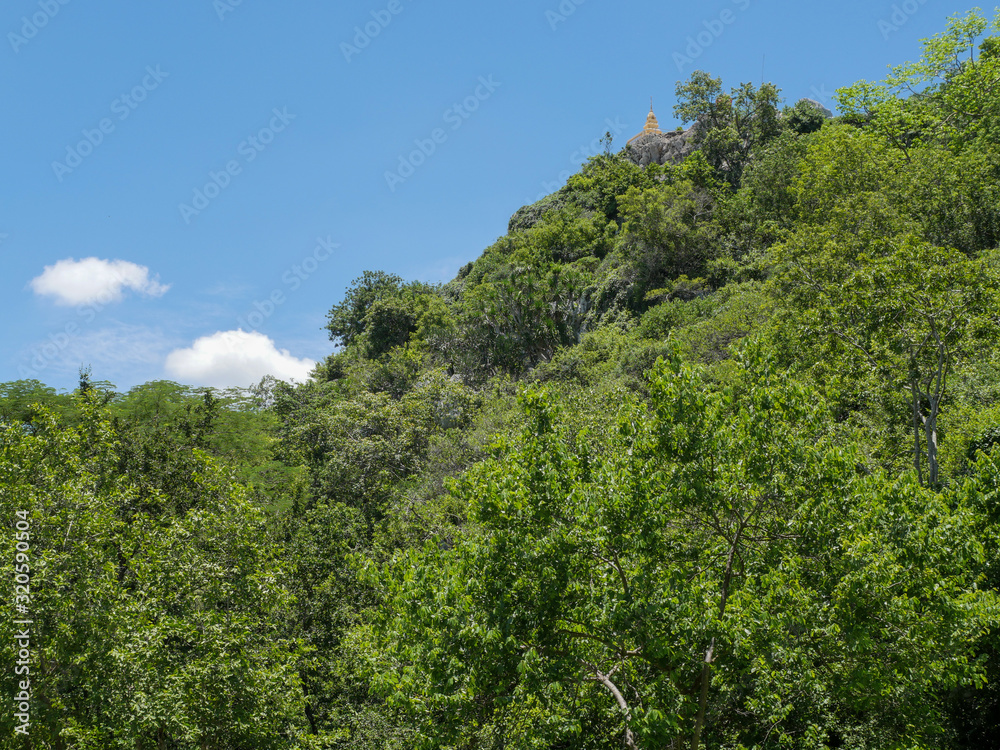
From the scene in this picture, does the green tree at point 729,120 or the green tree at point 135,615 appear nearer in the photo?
the green tree at point 135,615

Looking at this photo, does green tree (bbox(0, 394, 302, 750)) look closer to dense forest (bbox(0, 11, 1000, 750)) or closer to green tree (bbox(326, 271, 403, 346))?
dense forest (bbox(0, 11, 1000, 750))

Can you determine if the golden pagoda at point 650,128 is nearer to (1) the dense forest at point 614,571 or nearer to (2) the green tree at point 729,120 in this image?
(2) the green tree at point 729,120

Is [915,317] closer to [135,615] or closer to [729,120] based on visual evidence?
[135,615]

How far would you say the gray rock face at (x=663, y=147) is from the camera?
61.6m

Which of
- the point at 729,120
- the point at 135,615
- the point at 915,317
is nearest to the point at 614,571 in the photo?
the point at 135,615

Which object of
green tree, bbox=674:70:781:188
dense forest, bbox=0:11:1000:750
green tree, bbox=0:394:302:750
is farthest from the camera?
green tree, bbox=674:70:781:188

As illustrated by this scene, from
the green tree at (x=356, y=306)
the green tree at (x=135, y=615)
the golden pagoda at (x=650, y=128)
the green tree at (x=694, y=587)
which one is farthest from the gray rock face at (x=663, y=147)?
the green tree at (x=694, y=587)

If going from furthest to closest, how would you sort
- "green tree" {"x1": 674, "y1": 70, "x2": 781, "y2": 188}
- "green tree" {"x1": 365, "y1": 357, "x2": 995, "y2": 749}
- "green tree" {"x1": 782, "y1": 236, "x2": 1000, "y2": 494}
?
"green tree" {"x1": 674, "y1": 70, "x2": 781, "y2": 188} < "green tree" {"x1": 782, "y1": 236, "x2": 1000, "y2": 494} < "green tree" {"x1": 365, "y1": 357, "x2": 995, "y2": 749}

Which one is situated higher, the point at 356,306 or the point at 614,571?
the point at 356,306

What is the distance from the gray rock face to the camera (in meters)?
61.6

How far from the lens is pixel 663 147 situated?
65312 millimetres

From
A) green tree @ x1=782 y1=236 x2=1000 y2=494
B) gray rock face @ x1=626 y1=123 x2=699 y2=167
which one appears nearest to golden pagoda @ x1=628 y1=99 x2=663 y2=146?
gray rock face @ x1=626 y1=123 x2=699 y2=167

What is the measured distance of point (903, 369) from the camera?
45.4ft

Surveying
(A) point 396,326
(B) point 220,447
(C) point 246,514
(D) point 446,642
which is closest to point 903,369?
(D) point 446,642
